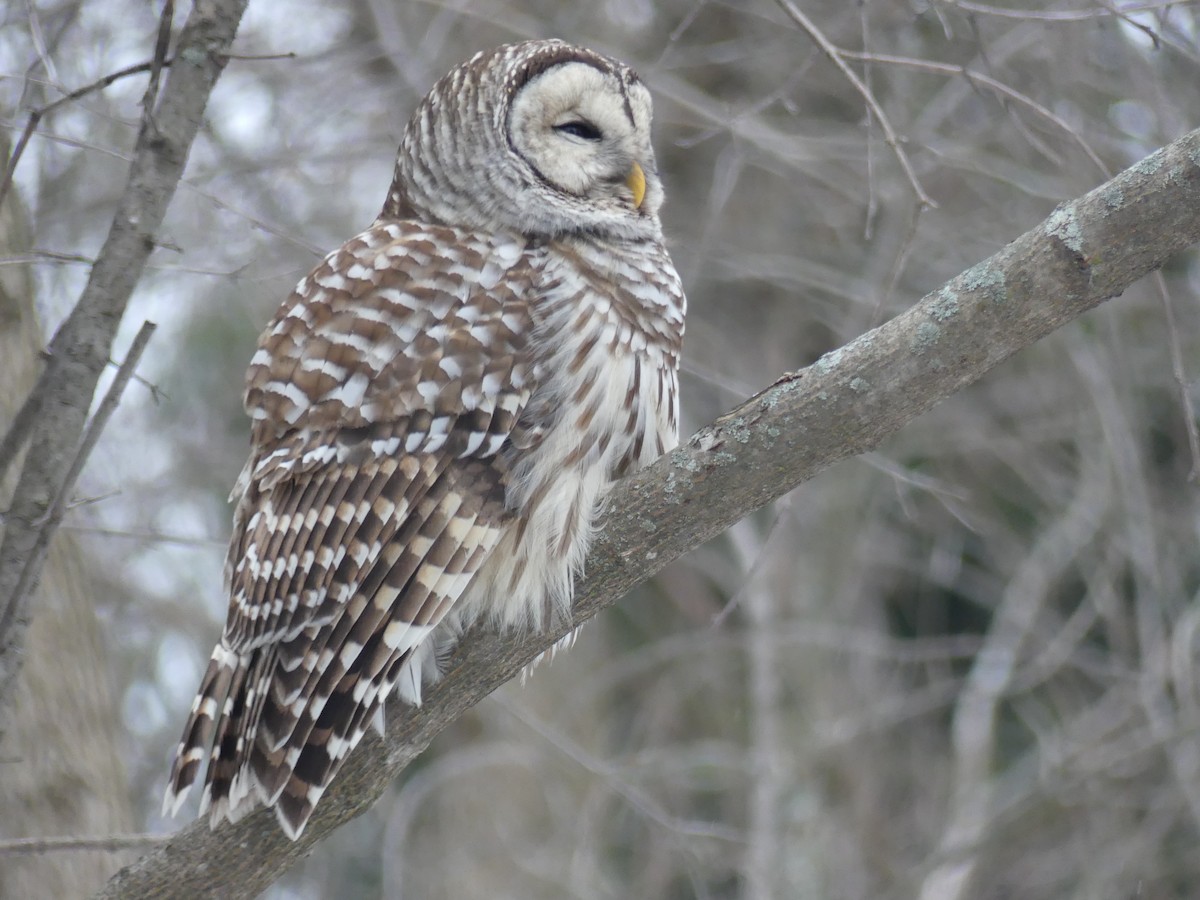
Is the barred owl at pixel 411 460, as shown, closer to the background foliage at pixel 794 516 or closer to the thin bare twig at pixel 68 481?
the thin bare twig at pixel 68 481

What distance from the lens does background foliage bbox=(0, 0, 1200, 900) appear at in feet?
16.9

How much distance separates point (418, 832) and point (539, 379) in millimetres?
5175

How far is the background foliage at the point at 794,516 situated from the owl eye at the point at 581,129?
0.81 m

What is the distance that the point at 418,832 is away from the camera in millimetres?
7391

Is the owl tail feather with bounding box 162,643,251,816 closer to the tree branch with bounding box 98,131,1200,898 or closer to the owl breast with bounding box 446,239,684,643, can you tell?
the tree branch with bounding box 98,131,1200,898

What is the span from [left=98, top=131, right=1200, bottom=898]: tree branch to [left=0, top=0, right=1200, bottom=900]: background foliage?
1752mm

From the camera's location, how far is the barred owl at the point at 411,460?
2613 millimetres

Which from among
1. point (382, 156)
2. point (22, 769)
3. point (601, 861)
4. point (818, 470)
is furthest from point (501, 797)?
point (818, 470)

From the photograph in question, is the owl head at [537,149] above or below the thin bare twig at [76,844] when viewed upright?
above

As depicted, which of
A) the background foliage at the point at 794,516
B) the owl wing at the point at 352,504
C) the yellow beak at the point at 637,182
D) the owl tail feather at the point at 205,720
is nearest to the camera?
the owl wing at the point at 352,504

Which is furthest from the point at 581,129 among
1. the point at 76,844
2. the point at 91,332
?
the point at 76,844

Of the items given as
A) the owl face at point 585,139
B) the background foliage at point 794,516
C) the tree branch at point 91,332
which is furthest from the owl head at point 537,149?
the tree branch at point 91,332

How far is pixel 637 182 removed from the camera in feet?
11.0

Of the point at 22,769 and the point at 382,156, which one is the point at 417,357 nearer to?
the point at 22,769
